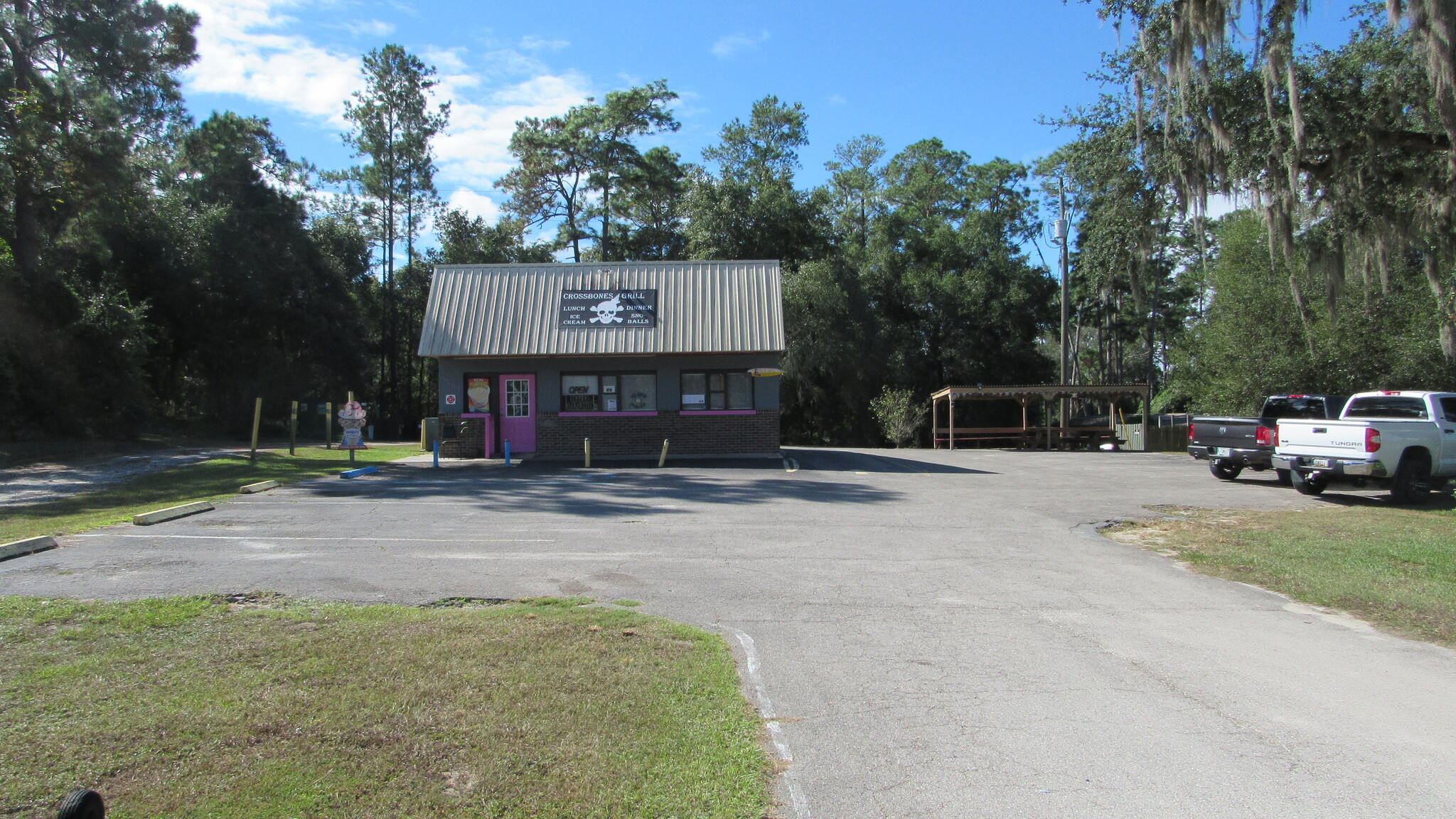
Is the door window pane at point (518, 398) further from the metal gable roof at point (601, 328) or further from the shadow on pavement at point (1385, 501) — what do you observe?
the shadow on pavement at point (1385, 501)

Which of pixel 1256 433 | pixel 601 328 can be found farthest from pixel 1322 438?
pixel 601 328

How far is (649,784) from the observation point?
3719mm

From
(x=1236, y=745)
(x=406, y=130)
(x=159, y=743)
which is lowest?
(x=1236, y=745)

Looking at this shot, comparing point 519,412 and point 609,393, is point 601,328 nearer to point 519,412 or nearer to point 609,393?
point 609,393

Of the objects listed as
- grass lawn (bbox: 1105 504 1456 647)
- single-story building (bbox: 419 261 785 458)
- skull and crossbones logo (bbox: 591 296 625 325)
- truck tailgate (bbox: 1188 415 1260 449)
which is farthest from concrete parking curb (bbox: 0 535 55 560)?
truck tailgate (bbox: 1188 415 1260 449)

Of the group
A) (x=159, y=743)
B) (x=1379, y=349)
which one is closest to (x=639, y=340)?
(x=159, y=743)

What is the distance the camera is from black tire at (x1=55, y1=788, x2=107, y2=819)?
256cm

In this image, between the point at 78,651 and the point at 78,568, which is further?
the point at 78,568

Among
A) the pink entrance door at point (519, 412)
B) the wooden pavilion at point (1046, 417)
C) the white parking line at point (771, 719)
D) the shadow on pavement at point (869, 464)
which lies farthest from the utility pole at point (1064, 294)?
the white parking line at point (771, 719)

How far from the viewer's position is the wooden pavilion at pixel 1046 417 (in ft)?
101

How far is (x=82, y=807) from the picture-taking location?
2.62 metres

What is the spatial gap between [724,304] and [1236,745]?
65.8 ft

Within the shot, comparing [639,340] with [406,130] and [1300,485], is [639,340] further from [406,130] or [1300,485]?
[406,130]

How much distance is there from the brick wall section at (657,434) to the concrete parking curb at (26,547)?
14390 mm
